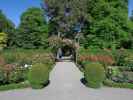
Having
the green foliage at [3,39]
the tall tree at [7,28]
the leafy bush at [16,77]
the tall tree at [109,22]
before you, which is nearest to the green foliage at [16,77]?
the leafy bush at [16,77]

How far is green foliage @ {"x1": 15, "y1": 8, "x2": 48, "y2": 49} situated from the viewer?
47.8m

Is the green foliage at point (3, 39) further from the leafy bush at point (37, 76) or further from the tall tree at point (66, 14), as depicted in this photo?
the leafy bush at point (37, 76)

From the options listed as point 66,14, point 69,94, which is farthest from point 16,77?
point 66,14

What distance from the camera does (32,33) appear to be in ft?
158

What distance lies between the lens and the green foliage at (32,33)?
47.8 metres

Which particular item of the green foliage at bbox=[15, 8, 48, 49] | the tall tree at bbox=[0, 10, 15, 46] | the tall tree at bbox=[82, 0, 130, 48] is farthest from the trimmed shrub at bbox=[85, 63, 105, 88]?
the tall tree at bbox=[0, 10, 15, 46]

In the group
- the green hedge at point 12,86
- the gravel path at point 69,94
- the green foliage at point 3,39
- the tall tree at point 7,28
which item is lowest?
the gravel path at point 69,94

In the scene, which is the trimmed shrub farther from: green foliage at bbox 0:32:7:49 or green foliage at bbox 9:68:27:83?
green foliage at bbox 0:32:7:49

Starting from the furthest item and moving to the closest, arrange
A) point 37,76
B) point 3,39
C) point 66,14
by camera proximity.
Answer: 1. point 3,39
2. point 66,14
3. point 37,76

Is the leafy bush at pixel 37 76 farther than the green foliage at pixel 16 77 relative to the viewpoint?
No

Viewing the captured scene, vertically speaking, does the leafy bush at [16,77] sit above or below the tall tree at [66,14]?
below

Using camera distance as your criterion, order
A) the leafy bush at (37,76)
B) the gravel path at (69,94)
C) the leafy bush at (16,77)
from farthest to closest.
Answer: the leafy bush at (16,77), the leafy bush at (37,76), the gravel path at (69,94)

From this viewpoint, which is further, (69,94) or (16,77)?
(16,77)

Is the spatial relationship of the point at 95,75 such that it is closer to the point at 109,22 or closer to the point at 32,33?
the point at 109,22
